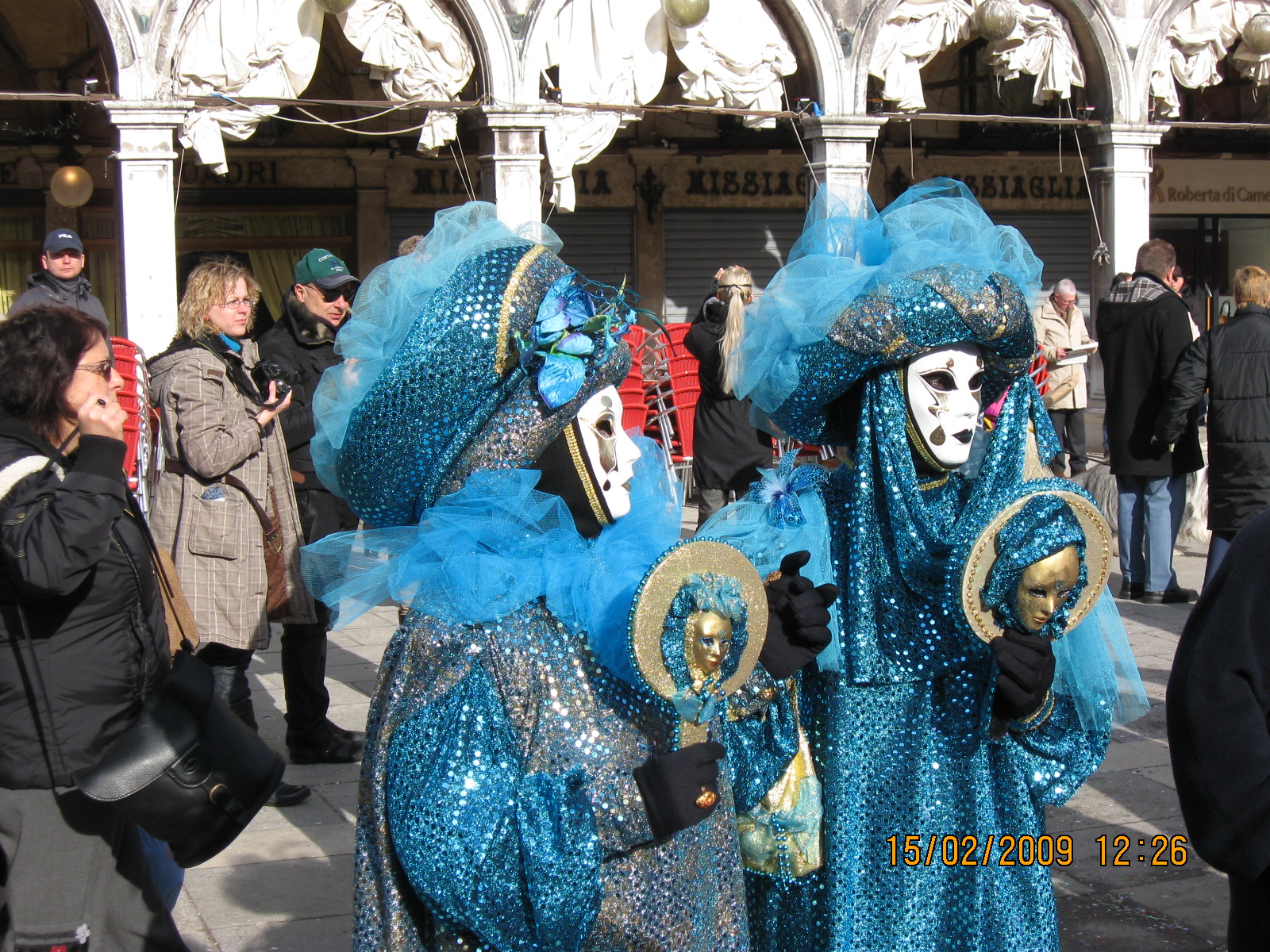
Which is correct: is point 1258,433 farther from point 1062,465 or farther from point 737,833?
point 737,833

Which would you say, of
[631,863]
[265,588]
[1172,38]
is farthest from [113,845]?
[1172,38]

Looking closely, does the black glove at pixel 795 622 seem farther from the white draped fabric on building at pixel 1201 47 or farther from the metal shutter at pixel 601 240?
the metal shutter at pixel 601 240

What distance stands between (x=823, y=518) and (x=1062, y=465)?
662 centimetres

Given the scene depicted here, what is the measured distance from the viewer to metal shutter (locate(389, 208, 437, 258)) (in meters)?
13.8

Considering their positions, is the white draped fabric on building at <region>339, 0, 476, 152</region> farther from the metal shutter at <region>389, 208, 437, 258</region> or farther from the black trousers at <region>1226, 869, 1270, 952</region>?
the black trousers at <region>1226, 869, 1270, 952</region>

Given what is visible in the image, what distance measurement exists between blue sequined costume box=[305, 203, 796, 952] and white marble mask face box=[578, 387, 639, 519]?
0.03 metres

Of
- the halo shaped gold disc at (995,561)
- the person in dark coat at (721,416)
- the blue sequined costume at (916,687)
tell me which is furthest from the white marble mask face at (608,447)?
the person in dark coat at (721,416)

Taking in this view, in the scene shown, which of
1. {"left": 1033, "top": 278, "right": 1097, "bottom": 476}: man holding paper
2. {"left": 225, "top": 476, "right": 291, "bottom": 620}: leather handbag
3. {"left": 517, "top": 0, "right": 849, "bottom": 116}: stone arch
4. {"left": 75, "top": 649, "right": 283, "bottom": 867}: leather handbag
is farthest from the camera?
{"left": 517, "top": 0, "right": 849, "bottom": 116}: stone arch

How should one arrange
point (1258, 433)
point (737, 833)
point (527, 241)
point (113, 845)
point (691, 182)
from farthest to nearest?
1. point (691, 182)
2. point (1258, 433)
3. point (113, 845)
4. point (737, 833)
5. point (527, 241)

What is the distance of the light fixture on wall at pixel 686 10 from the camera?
31.5 ft

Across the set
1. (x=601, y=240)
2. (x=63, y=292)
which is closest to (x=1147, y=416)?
(x=63, y=292)

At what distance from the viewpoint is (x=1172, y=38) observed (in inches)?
457

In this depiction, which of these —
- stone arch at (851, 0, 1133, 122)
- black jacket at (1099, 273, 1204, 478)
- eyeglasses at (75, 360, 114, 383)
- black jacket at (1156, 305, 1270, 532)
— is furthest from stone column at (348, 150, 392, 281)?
eyeglasses at (75, 360, 114, 383)

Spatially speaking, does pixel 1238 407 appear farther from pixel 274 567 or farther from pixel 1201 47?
pixel 1201 47
